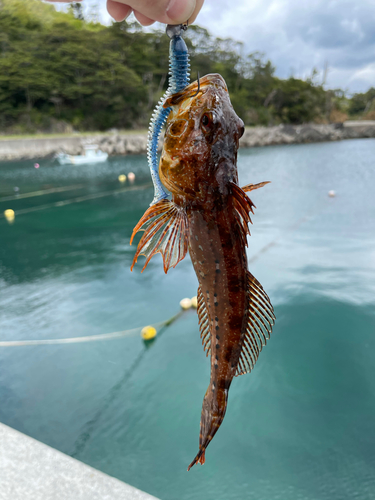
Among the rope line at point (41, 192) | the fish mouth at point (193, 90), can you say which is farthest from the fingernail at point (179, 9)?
the rope line at point (41, 192)

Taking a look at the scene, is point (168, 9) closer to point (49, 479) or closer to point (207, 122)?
point (207, 122)

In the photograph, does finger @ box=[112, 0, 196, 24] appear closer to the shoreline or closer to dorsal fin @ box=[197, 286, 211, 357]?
dorsal fin @ box=[197, 286, 211, 357]

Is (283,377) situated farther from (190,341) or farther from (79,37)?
(79,37)

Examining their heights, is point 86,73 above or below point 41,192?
above

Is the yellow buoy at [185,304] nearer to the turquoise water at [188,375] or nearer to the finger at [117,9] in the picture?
the turquoise water at [188,375]

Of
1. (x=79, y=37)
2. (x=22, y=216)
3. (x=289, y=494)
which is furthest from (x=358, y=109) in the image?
(x=289, y=494)

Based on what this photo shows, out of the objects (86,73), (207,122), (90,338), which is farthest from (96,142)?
(207,122)
